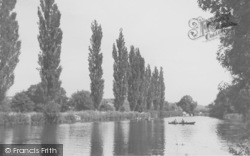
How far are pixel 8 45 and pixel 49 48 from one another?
6.74 meters

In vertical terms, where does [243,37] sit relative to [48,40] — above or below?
below

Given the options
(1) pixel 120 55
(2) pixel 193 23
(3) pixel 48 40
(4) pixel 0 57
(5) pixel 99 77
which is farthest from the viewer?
(1) pixel 120 55

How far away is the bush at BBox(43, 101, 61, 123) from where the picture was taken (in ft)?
161

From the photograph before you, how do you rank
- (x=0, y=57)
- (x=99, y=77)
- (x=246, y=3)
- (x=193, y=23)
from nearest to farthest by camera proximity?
(x=246, y=3) < (x=193, y=23) < (x=0, y=57) < (x=99, y=77)

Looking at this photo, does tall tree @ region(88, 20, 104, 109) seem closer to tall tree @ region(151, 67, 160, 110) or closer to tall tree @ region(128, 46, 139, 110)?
tall tree @ region(128, 46, 139, 110)

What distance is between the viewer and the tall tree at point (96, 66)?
63.9 metres

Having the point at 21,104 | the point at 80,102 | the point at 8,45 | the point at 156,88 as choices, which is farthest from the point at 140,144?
the point at 156,88

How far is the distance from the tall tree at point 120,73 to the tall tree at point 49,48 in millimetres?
22911

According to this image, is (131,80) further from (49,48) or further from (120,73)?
(49,48)

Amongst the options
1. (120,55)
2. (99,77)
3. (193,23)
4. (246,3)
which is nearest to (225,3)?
(246,3)

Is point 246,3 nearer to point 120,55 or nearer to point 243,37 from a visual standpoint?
point 243,37

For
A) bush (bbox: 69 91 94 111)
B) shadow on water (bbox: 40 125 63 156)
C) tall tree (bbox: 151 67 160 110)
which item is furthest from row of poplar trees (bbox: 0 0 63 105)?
tall tree (bbox: 151 67 160 110)

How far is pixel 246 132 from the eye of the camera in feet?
34.4

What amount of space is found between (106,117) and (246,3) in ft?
190
